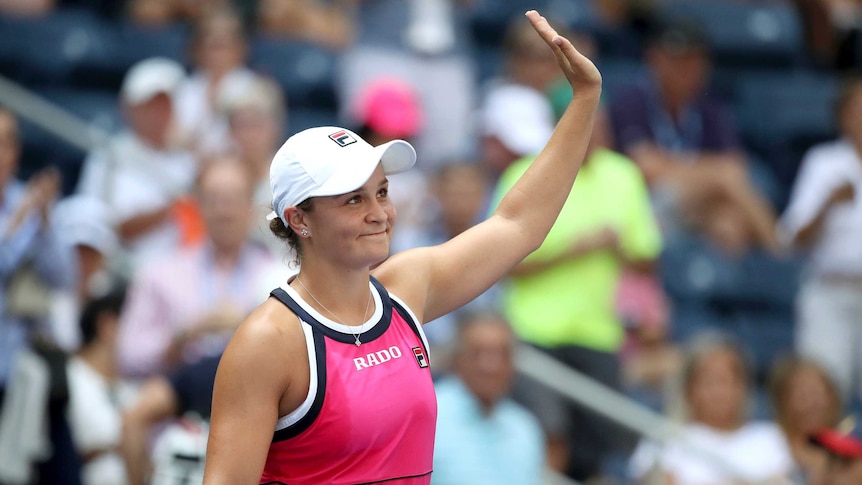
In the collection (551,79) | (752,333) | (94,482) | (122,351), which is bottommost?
(752,333)

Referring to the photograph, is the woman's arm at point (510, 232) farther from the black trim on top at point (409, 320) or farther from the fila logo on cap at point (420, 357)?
the fila logo on cap at point (420, 357)

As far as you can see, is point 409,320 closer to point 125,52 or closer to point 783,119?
point 125,52

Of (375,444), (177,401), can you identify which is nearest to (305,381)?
(375,444)

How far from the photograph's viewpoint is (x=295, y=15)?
9102 mm

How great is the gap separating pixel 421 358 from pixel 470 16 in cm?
673

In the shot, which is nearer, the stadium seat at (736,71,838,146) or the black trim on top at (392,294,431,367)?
the black trim on top at (392,294,431,367)

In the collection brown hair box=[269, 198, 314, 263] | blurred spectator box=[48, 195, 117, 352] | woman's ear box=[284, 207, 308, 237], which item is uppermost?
woman's ear box=[284, 207, 308, 237]

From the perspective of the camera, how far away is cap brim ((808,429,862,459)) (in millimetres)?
5578

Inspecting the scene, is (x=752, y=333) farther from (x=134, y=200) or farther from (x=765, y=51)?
(x=134, y=200)

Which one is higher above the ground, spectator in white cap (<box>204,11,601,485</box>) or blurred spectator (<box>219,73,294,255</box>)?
spectator in white cap (<box>204,11,601,485</box>)

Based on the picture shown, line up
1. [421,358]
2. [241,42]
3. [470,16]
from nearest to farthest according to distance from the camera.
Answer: [421,358] → [241,42] → [470,16]

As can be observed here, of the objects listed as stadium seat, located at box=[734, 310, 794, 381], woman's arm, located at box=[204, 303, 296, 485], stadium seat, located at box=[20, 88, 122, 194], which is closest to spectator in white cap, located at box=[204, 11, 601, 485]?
woman's arm, located at box=[204, 303, 296, 485]

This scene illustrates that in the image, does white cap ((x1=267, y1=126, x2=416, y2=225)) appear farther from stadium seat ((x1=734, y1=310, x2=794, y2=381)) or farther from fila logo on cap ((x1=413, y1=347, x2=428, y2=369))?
stadium seat ((x1=734, y1=310, x2=794, y2=381))

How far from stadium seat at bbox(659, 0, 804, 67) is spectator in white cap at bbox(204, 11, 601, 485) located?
23.7 ft
